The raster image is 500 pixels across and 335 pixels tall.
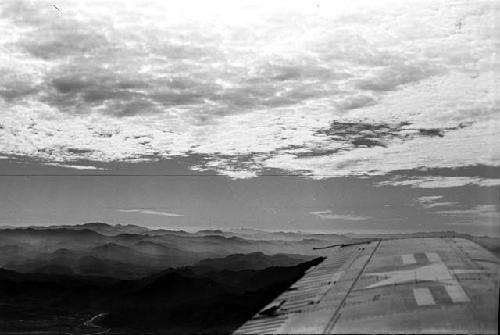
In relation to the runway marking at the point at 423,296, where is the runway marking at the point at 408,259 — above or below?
below

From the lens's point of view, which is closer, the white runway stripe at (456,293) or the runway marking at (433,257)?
the white runway stripe at (456,293)

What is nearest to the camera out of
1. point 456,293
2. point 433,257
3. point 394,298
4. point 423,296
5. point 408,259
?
point 456,293

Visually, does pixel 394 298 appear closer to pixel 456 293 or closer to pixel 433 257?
pixel 456 293

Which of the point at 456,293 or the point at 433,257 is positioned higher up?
the point at 456,293

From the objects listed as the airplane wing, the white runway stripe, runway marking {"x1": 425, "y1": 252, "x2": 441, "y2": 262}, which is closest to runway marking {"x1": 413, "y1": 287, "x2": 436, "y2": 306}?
the airplane wing

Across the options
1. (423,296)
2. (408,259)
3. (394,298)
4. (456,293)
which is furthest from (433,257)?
(394,298)

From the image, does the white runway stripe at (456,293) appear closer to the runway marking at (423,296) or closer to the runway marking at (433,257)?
the runway marking at (423,296)

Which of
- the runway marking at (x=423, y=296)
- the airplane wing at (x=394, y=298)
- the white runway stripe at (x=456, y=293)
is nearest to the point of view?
the airplane wing at (x=394, y=298)

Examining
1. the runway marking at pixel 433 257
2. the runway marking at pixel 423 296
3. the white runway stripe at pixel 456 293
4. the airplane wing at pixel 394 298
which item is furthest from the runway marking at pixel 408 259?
the runway marking at pixel 423 296

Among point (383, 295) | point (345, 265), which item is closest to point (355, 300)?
point (383, 295)
